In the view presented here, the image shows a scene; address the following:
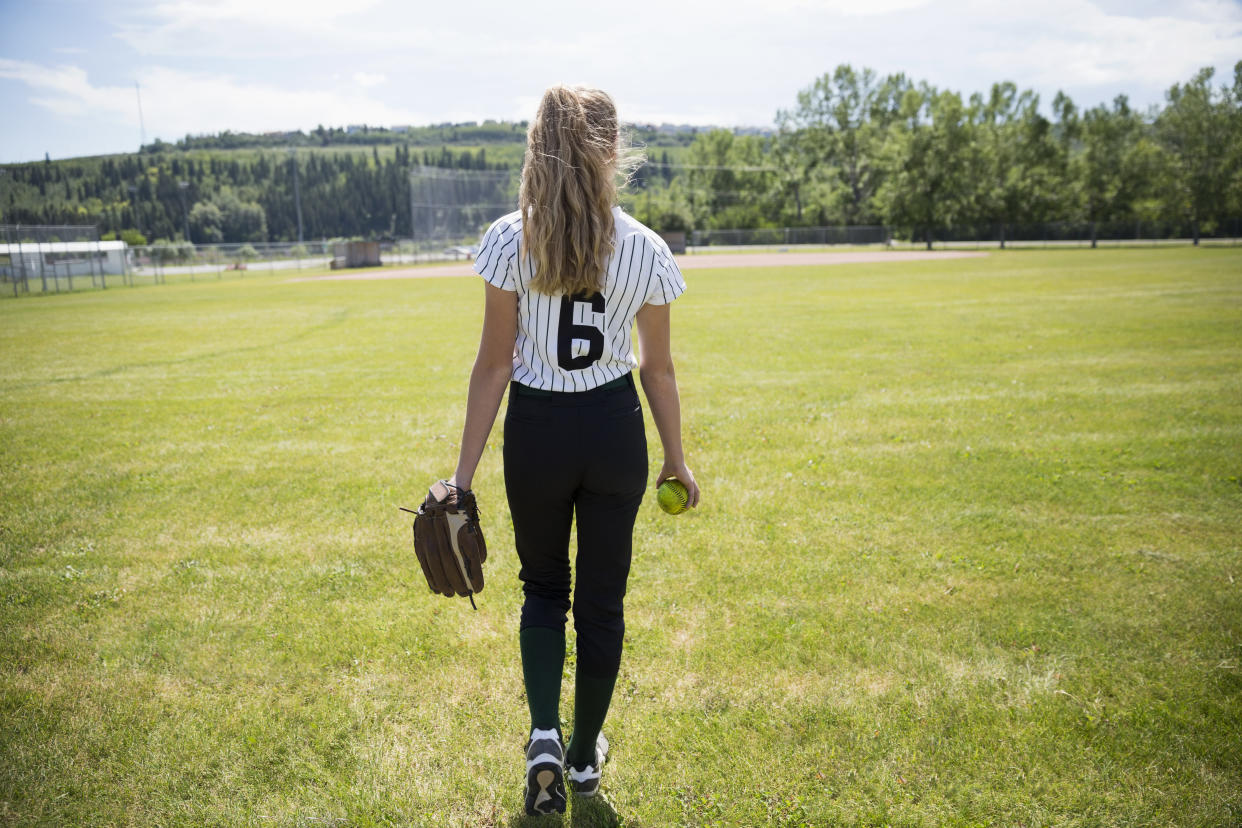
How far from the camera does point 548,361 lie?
2451 mm

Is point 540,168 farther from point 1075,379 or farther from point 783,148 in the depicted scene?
point 783,148

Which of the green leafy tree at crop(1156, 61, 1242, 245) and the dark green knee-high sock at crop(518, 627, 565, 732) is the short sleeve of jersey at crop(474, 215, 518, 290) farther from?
the green leafy tree at crop(1156, 61, 1242, 245)

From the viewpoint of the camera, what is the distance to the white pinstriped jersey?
7.80 ft

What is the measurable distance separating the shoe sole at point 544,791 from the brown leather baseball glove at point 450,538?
2.31 ft

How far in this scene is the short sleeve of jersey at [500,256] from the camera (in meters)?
2.37

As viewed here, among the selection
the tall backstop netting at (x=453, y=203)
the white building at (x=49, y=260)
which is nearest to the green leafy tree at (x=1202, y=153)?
the tall backstop netting at (x=453, y=203)

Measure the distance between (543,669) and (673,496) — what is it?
87cm

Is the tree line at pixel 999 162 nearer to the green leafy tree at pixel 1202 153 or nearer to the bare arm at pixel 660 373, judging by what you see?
the green leafy tree at pixel 1202 153

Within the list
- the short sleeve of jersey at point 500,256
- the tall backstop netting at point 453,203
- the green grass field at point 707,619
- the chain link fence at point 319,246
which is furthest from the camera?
the tall backstop netting at point 453,203

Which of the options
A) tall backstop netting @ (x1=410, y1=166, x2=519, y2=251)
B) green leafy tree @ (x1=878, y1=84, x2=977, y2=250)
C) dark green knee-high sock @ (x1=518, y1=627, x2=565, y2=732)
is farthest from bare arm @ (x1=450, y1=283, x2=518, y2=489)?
green leafy tree @ (x1=878, y1=84, x2=977, y2=250)

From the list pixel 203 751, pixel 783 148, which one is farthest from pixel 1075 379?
pixel 783 148

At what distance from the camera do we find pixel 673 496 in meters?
3.05

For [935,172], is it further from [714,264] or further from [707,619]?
[707,619]

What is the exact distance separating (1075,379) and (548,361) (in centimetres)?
1021
